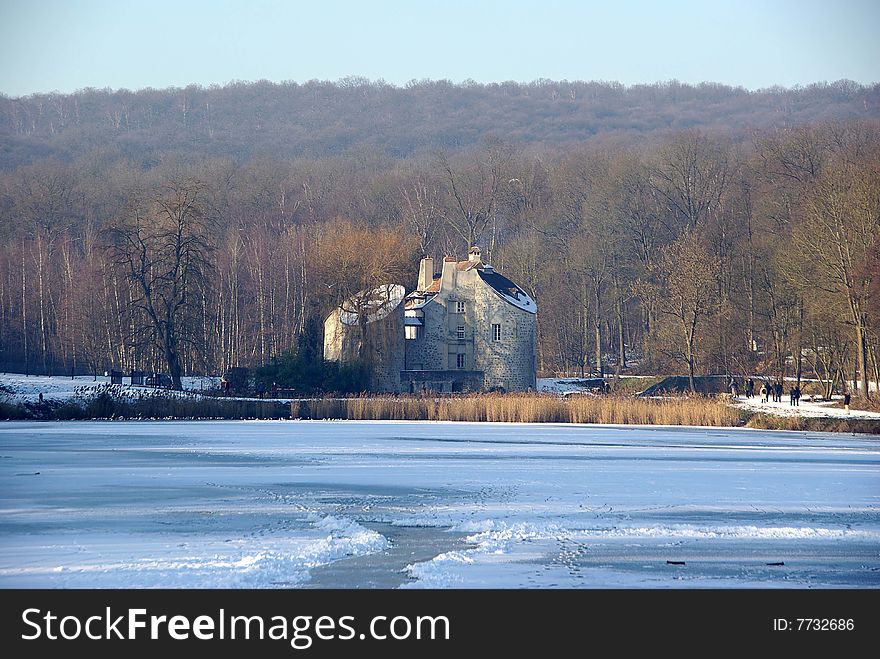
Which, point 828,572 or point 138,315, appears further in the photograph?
point 138,315

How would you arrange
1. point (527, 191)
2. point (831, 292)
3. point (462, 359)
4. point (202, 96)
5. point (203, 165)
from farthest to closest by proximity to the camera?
point (202, 96) < point (203, 165) < point (527, 191) < point (462, 359) < point (831, 292)

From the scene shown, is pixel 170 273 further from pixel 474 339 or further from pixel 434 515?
pixel 434 515

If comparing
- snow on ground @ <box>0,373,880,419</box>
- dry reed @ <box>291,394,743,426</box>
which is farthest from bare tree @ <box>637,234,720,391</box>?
dry reed @ <box>291,394,743,426</box>

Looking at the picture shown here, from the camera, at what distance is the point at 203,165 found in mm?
101375

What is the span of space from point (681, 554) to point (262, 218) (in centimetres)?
7292

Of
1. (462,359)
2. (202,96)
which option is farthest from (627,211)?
(202,96)

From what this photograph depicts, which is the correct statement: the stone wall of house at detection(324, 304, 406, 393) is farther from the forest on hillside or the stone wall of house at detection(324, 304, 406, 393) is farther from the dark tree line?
the dark tree line

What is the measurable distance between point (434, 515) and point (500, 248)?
60.1 metres

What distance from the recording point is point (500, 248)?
2886 inches

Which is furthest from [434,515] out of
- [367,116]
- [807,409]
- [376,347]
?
[367,116]

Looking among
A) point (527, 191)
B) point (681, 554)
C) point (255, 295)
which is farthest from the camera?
point (527, 191)

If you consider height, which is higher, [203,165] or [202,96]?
[202,96]
